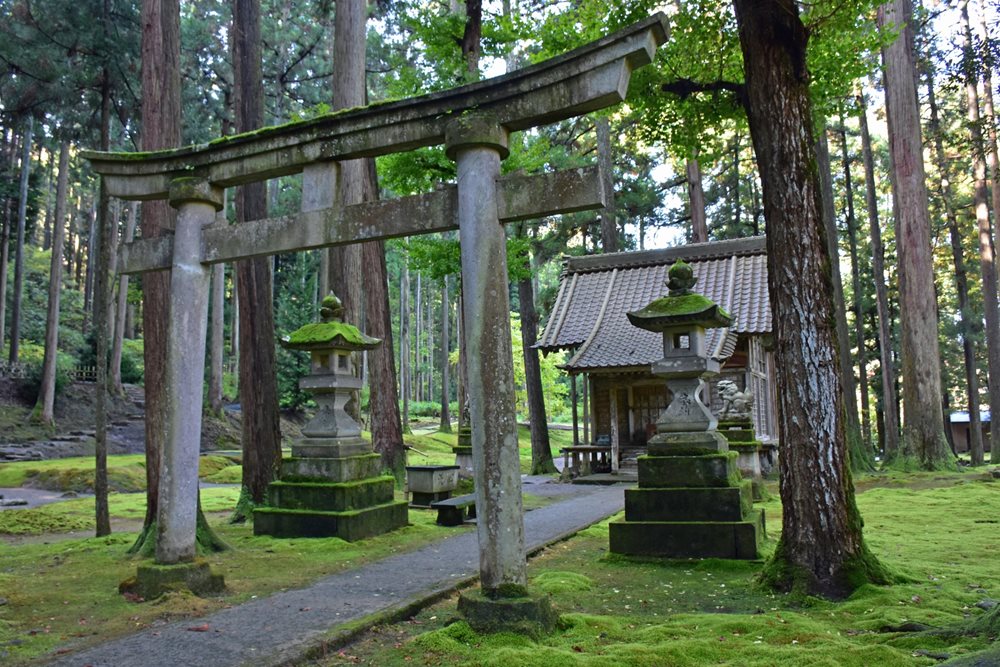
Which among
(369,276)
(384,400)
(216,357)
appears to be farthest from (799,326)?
(216,357)

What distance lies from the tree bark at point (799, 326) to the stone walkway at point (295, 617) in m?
3.02

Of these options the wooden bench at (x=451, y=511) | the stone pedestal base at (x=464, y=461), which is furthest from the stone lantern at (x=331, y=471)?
the stone pedestal base at (x=464, y=461)

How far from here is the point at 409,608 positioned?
5430 millimetres

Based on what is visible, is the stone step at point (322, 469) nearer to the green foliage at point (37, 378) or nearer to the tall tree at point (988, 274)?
the tall tree at point (988, 274)

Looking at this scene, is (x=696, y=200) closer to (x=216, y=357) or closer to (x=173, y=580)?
(x=173, y=580)

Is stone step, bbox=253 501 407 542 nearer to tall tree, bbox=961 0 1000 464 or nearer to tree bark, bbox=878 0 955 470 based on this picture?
tree bark, bbox=878 0 955 470

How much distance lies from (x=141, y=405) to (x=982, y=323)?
30.9 metres

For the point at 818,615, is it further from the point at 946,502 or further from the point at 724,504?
the point at 946,502

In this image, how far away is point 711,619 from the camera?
496cm

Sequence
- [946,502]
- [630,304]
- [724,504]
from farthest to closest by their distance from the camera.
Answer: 1. [630,304]
2. [946,502]
3. [724,504]

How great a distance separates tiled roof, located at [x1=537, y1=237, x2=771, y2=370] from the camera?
55.1 ft

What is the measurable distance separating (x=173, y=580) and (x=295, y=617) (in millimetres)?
1386

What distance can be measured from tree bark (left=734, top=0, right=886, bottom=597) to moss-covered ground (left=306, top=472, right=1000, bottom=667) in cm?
35

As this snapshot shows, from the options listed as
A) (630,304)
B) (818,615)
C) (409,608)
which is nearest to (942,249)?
(630,304)
